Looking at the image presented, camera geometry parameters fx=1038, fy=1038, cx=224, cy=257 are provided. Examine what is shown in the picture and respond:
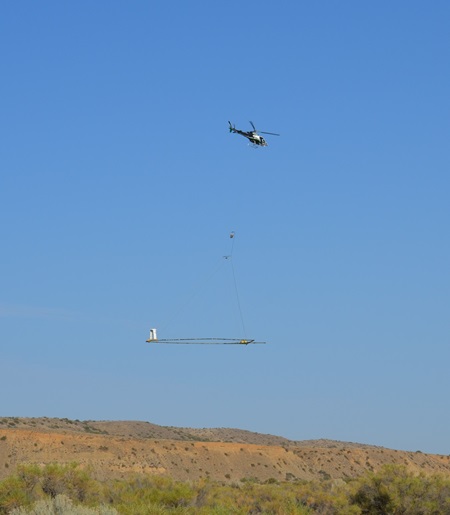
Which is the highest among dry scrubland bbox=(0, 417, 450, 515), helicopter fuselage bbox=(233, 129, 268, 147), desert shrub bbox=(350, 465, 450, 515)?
helicopter fuselage bbox=(233, 129, 268, 147)

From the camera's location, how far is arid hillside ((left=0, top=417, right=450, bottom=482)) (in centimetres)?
8806

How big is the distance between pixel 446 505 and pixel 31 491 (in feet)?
51.6

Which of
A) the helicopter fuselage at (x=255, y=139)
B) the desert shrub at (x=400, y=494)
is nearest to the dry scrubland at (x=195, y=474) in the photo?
the desert shrub at (x=400, y=494)

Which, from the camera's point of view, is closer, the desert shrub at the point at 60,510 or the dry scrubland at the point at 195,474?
the desert shrub at the point at 60,510

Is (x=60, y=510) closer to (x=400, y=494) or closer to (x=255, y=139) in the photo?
(x=400, y=494)

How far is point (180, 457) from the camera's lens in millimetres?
95000

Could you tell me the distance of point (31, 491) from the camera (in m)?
38.5

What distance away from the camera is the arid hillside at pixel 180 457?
88.1m

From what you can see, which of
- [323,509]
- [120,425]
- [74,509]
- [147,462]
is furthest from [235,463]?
[74,509]

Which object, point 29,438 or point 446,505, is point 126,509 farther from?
point 29,438

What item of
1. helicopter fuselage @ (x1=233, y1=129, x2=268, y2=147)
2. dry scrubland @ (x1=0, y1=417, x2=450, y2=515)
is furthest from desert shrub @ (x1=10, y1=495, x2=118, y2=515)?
helicopter fuselage @ (x1=233, y1=129, x2=268, y2=147)

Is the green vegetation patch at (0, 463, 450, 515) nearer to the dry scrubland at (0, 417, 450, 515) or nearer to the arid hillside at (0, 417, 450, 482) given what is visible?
the dry scrubland at (0, 417, 450, 515)

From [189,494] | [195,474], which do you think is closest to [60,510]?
[189,494]

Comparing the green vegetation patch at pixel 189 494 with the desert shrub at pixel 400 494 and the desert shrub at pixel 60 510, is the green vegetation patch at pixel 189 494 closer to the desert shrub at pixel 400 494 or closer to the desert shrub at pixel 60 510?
the desert shrub at pixel 400 494
